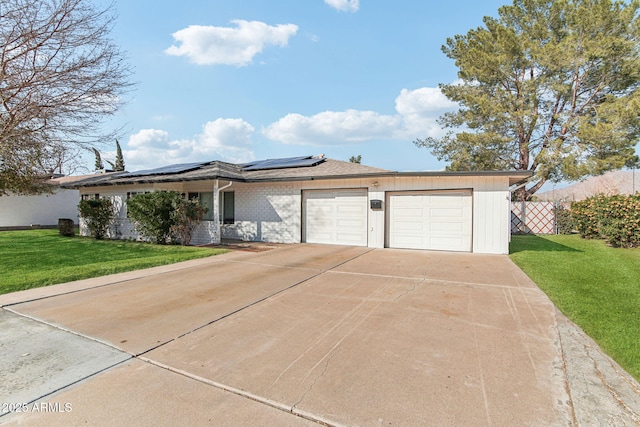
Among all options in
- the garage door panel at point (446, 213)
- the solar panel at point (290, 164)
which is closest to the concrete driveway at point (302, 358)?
the garage door panel at point (446, 213)

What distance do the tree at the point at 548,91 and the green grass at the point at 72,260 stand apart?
15191mm

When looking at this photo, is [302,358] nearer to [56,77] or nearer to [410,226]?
[410,226]

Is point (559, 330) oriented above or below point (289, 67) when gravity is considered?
below

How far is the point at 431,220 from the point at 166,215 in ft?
30.9

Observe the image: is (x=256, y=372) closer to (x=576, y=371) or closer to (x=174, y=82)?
(x=576, y=371)

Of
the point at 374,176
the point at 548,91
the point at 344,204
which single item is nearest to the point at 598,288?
the point at 374,176

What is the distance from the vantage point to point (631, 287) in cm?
558

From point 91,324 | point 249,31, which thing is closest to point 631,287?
point 91,324

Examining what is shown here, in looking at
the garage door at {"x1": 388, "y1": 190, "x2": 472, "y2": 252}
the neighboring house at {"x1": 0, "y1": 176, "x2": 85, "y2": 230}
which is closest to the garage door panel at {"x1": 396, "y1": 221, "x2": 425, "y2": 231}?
the garage door at {"x1": 388, "y1": 190, "x2": 472, "y2": 252}

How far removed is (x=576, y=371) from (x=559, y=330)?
108 cm

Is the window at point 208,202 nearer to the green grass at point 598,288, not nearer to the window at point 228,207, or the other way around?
the window at point 228,207

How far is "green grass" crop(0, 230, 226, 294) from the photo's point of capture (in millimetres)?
6284

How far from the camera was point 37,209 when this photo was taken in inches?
806

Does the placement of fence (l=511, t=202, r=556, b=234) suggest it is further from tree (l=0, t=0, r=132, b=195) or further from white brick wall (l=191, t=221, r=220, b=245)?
tree (l=0, t=0, r=132, b=195)
